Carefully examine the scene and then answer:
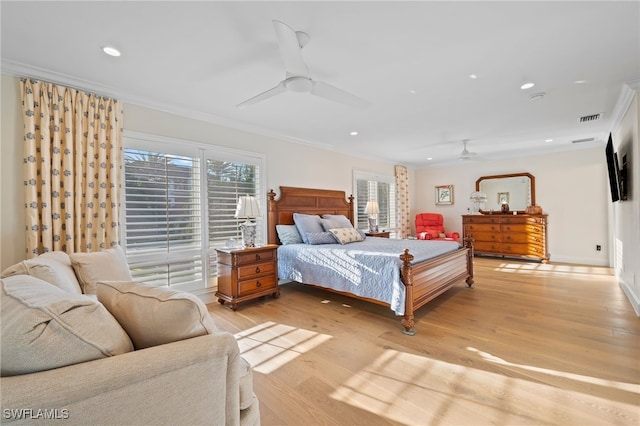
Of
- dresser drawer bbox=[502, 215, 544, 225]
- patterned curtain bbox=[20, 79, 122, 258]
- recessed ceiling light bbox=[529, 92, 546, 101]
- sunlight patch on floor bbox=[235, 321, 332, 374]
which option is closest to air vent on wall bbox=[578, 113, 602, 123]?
recessed ceiling light bbox=[529, 92, 546, 101]

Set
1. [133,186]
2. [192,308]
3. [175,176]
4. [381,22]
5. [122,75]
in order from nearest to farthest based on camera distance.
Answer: [192,308]
[381,22]
[122,75]
[133,186]
[175,176]

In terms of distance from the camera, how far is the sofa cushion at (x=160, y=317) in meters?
0.94

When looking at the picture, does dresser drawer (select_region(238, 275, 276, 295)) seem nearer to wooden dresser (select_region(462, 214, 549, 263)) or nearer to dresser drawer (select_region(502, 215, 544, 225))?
wooden dresser (select_region(462, 214, 549, 263))

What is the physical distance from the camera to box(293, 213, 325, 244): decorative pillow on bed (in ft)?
13.9

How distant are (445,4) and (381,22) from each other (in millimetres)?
399

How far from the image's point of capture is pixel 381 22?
189 centimetres

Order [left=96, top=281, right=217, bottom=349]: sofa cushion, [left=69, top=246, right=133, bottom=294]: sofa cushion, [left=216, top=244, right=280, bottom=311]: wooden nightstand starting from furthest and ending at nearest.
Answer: [left=216, top=244, right=280, bottom=311]: wooden nightstand
[left=69, top=246, right=133, bottom=294]: sofa cushion
[left=96, top=281, right=217, bottom=349]: sofa cushion

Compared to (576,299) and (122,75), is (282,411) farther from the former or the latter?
(576,299)

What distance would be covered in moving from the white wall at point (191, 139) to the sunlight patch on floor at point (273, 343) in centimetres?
216

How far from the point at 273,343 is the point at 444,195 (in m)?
6.44

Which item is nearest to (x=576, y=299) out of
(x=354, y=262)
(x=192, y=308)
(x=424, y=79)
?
(x=354, y=262)

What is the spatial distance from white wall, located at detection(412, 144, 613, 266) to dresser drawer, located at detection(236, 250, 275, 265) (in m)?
5.95

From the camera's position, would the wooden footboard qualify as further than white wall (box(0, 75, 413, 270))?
Yes

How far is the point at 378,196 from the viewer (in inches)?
259
